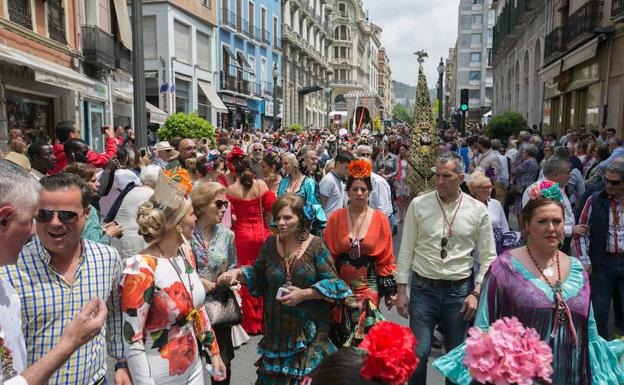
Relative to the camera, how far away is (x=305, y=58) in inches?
2069

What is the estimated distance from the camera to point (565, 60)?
18.9m

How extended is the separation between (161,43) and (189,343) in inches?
Answer: 941

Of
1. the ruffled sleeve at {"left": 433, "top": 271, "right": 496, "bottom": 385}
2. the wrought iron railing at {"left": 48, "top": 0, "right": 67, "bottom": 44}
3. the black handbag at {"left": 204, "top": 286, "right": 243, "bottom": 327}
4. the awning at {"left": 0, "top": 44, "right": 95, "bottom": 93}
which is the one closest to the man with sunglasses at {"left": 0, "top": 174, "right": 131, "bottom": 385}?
the black handbag at {"left": 204, "top": 286, "right": 243, "bottom": 327}

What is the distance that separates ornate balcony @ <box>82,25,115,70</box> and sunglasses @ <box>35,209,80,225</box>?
16889 millimetres

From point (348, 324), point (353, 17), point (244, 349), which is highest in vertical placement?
point (353, 17)

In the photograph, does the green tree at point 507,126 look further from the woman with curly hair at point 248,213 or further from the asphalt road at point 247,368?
the asphalt road at point 247,368

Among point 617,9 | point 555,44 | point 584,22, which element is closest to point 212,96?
point 555,44

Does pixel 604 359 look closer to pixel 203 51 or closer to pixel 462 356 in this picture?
pixel 462 356

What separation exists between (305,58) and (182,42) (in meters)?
27.6

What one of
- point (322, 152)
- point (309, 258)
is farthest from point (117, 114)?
point (309, 258)

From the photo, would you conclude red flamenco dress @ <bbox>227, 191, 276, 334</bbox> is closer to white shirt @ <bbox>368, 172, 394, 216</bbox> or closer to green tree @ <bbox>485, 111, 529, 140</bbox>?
white shirt @ <bbox>368, 172, 394, 216</bbox>

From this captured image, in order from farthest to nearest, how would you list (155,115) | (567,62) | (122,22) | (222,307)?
(155,115), (122,22), (567,62), (222,307)

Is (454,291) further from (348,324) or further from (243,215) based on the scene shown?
(243,215)

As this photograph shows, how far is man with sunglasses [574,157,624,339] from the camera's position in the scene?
4.44m
